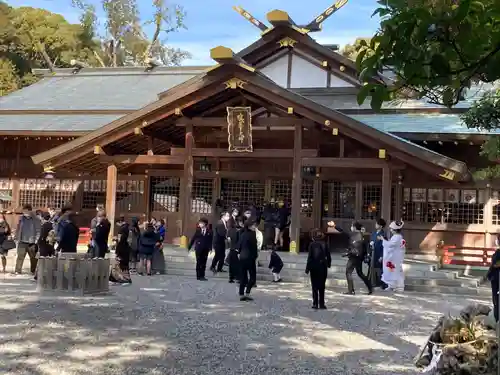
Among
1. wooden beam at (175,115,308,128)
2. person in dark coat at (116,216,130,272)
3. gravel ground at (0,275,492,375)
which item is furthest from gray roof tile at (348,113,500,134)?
person in dark coat at (116,216,130,272)

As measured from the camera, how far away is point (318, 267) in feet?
31.6

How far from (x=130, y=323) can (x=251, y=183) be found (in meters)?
11.0

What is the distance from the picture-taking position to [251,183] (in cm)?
1867

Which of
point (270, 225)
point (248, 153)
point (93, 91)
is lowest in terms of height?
point (270, 225)

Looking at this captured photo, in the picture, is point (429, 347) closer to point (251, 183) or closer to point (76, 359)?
point (76, 359)

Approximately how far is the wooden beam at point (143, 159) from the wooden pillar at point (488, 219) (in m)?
9.04

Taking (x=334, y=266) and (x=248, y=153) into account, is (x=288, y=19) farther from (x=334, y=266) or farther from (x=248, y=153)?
(x=334, y=266)

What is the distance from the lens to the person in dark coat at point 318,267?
962 cm

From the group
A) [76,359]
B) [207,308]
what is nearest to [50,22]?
[207,308]

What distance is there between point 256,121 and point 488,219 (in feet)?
24.3

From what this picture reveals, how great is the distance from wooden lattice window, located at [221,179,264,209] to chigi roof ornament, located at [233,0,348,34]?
532 cm

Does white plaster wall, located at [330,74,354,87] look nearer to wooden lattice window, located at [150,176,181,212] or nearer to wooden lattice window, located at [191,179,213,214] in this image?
wooden lattice window, located at [191,179,213,214]

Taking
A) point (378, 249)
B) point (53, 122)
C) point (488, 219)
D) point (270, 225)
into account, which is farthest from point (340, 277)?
point (53, 122)

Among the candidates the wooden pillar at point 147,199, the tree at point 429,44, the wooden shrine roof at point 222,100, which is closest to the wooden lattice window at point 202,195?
the wooden pillar at point 147,199
